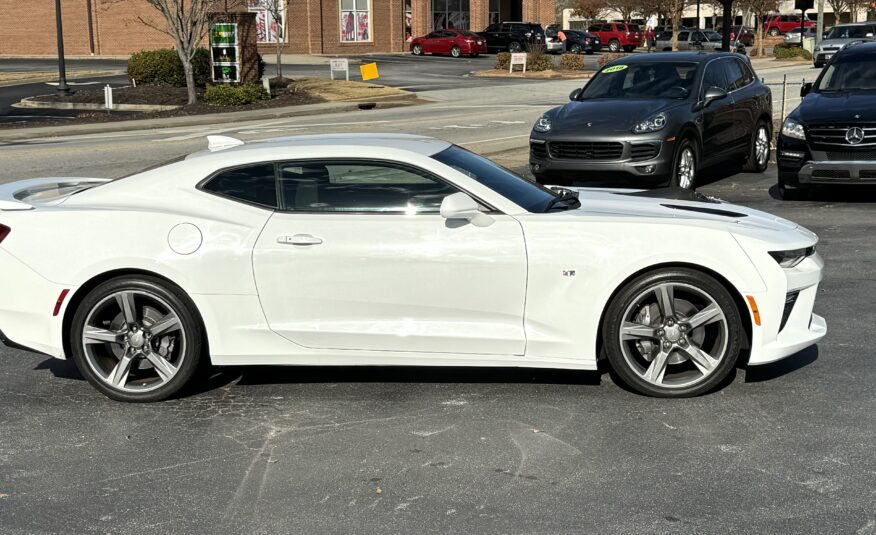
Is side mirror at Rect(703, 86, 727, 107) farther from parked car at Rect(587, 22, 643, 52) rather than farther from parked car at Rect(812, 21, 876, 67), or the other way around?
parked car at Rect(587, 22, 643, 52)

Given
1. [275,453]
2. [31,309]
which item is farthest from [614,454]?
[31,309]

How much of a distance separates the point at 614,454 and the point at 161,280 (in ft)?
8.78

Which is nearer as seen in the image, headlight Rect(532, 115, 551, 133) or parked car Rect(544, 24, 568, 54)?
headlight Rect(532, 115, 551, 133)

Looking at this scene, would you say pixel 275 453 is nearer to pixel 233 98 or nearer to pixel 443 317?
pixel 443 317

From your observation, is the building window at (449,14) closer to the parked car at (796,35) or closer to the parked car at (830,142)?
the parked car at (796,35)

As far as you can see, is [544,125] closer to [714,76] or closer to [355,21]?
[714,76]

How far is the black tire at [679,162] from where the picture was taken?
13237 millimetres

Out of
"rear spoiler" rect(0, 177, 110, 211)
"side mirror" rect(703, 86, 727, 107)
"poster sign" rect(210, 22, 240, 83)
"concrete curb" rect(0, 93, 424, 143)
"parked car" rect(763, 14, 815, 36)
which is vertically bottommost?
"concrete curb" rect(0, 93, 424, 143)

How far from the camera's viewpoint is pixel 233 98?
31172mm

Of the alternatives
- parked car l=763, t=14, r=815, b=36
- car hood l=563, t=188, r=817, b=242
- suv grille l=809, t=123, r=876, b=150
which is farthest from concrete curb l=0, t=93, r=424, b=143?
parked car l=763, t=14, r=815, b=36

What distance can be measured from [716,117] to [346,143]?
9.10 meters

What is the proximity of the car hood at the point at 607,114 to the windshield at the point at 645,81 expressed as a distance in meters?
0.32

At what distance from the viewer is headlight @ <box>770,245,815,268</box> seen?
5.98m

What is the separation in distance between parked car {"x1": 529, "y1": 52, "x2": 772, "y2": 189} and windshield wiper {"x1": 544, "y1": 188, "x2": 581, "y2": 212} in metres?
6.54
